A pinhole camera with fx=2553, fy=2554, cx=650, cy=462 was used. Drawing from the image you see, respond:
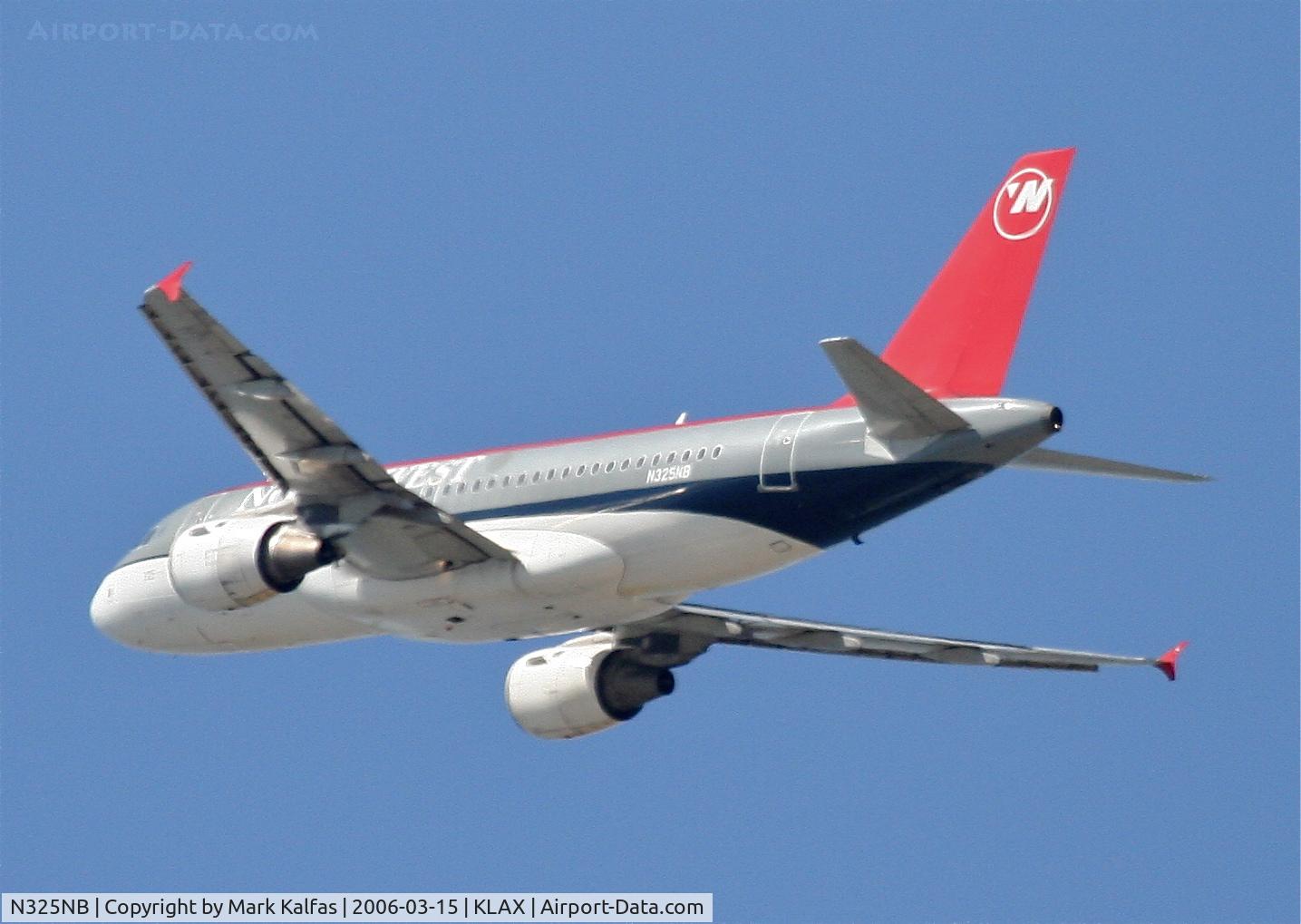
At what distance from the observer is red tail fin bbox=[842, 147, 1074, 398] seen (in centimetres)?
3634

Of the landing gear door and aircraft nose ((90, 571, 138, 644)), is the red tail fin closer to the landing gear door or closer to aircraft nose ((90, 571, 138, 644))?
the landing gear door

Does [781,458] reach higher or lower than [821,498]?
higher

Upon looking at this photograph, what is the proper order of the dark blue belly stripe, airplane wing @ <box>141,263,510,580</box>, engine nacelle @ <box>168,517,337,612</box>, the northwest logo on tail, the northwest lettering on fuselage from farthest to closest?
the northwest lettering on fuselage, engine nacelle @ <box>168,517,337,612</box>, the northwest logo on tail, the dark blue belly stripe, airplane wing @ <box>141,263,510,580</box>

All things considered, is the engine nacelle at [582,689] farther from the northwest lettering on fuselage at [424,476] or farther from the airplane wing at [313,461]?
the airplane wing at [313,461]

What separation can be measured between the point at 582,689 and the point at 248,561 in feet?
25.6

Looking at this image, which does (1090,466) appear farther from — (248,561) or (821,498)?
(248,561)

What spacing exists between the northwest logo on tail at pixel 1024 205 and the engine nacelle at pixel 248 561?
36.3 ft

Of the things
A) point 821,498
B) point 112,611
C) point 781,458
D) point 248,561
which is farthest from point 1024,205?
point 112,611

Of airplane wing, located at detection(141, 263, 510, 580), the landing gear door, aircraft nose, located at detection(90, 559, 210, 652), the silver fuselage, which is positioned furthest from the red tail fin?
aircraft nose, located at detection(90, 559, 210, 652)

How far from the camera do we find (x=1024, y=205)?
36.8 meters

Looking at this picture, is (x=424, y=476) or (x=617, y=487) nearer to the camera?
(x=617, y=487)

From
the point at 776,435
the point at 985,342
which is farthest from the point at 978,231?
the point at 776,435

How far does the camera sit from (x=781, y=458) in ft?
120

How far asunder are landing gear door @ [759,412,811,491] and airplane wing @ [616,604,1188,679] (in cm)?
585
